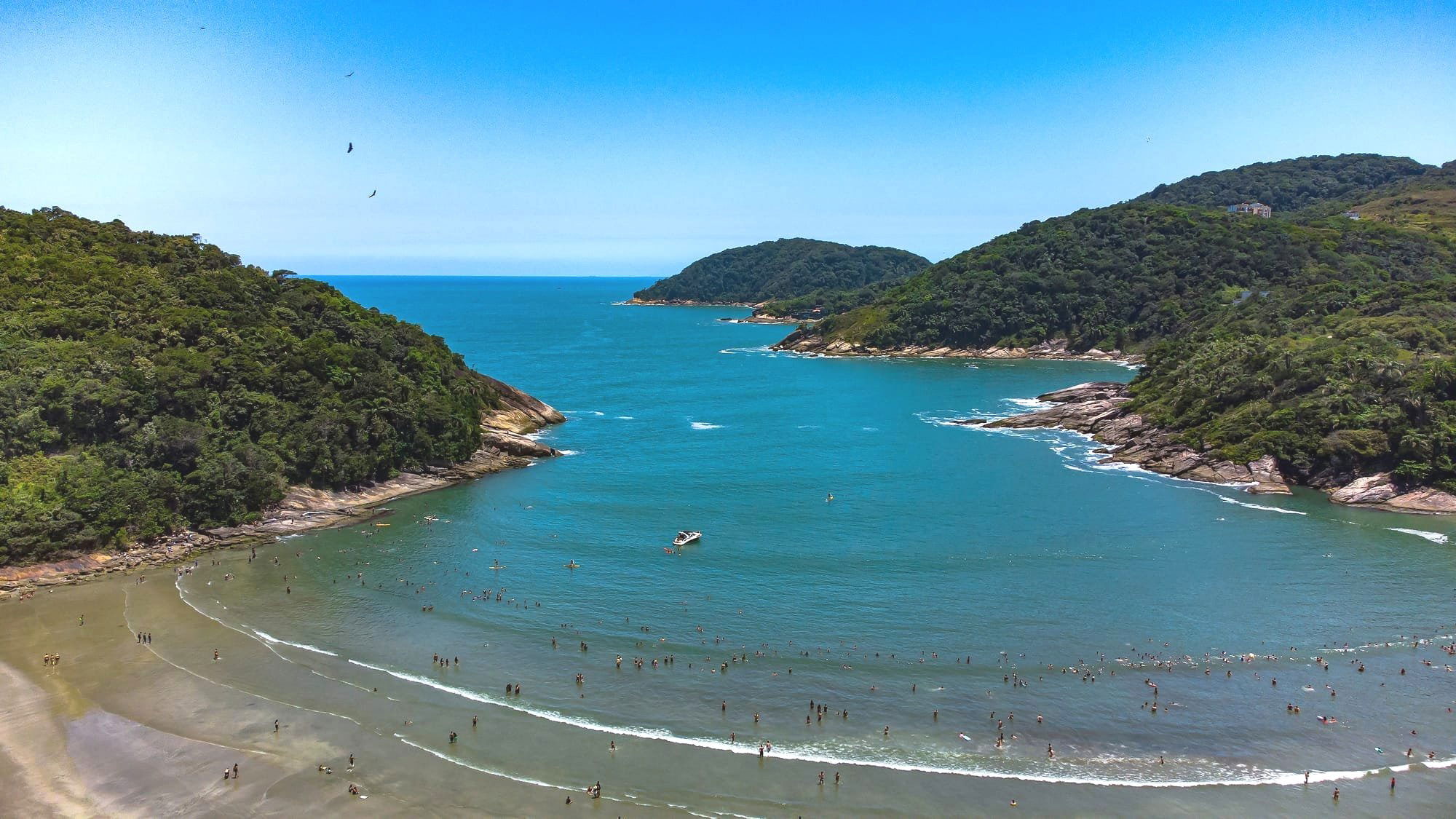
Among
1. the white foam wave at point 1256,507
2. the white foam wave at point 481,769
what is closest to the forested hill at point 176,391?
the white foam wave at point 481,769

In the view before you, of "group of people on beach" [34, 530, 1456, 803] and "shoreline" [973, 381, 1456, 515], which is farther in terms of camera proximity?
"shoreline" [973, 381, 1456, 515]

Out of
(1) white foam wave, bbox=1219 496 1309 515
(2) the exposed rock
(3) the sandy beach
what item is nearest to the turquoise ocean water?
(1) white foam wave, bbox=1219 496 1309 515

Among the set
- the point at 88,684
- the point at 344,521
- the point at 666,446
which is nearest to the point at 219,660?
the point at 88,684

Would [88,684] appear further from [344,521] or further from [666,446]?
[666,446]

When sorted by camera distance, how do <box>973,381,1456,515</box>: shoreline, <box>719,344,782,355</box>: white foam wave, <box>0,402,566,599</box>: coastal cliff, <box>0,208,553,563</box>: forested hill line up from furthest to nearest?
1. <box>719,344,782,355</box>: white foam wave
2. <box>973,381,1456,515</box>: shoreline
3. <box>0,208,553,563</box>: forested hill
4. <box>0,402,566,599</box>: coastal cliff

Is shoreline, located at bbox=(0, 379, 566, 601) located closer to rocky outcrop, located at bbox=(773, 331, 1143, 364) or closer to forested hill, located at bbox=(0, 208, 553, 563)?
forested hill, located at bbox=(0, 208, 553, 563)

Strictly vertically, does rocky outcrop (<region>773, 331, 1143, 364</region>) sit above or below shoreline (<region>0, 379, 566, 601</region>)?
above
